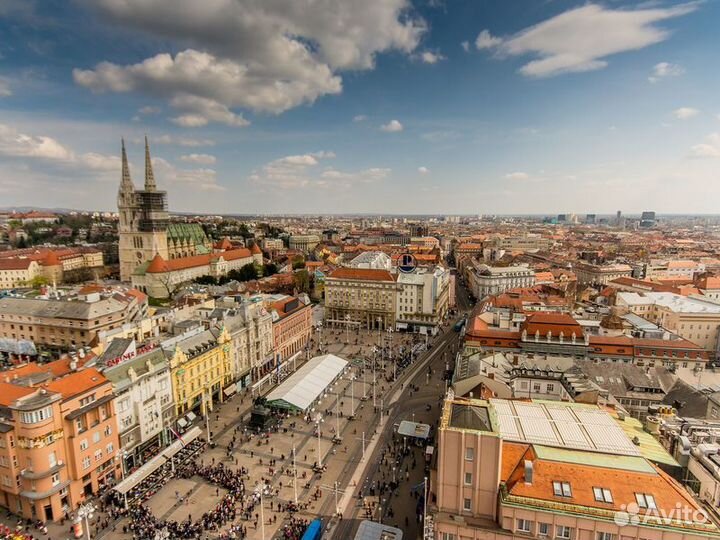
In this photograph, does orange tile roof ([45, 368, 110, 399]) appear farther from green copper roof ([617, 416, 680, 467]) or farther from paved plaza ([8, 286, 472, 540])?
green copper roof ([617, 416, 680, 467])

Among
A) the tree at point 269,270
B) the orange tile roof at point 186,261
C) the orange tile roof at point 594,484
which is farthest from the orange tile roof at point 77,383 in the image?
the tree at point 269,270

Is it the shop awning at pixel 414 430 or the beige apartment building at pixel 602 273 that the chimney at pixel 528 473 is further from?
the beige apartment building at pixel 602 273

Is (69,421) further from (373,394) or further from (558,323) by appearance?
(558,323)

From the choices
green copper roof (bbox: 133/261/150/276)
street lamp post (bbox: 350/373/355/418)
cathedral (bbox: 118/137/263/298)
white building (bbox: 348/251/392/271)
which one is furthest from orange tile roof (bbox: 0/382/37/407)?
green copper roof (bbox: 133/261/150/276)

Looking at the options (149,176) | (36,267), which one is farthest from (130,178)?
(36,267)

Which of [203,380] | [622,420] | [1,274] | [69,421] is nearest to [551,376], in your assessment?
[622,420]
